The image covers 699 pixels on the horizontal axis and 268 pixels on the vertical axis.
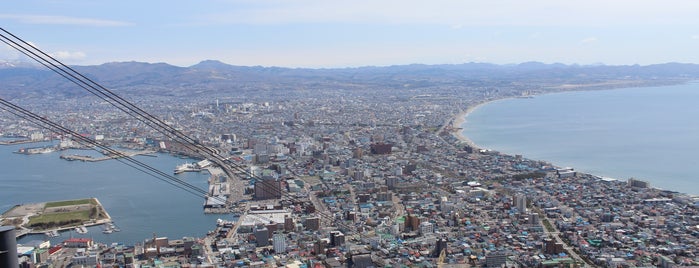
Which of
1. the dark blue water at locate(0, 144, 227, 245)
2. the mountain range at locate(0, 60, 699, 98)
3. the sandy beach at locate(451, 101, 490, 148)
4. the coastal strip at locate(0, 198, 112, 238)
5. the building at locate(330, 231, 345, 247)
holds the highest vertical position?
the mountain range at locate(0, 60, 699, 98)

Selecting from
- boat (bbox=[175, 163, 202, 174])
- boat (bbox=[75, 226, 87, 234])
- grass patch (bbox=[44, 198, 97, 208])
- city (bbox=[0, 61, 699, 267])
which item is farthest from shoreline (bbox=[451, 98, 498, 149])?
boat (bbox=[75, 226, 87, 234])

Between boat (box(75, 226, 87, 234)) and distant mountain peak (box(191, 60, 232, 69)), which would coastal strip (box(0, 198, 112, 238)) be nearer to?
boat (box(75, 226, 87, 234))

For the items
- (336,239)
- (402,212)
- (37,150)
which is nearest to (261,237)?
(336,239)

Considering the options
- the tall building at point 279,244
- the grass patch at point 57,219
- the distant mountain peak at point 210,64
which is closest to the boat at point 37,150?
the grass patch at point 57,219

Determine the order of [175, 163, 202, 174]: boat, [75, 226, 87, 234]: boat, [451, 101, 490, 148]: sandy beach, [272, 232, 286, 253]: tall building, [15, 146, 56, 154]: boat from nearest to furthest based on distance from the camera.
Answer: [272, 232, 286, 253]: tall building, [75, 226, 87, 234]: boat, [175, 163, 202, 174]: boat, [15, 146, 56, 154]: boat, [451, 101, 490, 148]: sandy beach

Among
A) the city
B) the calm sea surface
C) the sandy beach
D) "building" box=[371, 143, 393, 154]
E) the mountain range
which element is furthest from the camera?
the mountain range

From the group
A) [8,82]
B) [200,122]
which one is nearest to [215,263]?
[200,122]

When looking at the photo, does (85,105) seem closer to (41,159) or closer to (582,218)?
(41,159)
